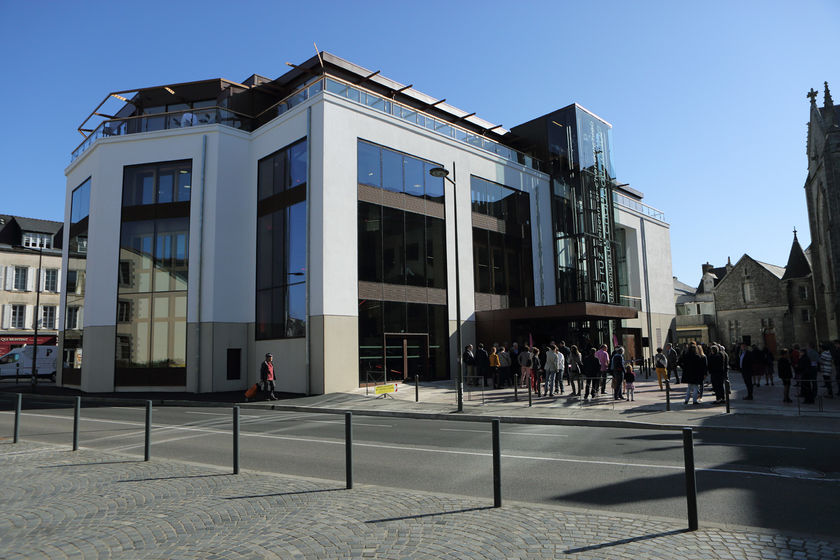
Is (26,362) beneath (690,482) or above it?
above

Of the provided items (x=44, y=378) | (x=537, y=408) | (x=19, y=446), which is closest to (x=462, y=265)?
(x=537, y=408)

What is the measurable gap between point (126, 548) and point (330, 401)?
15.8 metres

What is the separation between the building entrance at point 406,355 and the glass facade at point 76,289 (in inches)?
626

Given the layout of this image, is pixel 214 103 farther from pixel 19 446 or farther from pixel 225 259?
pixel 19 446

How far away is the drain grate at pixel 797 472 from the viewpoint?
7.33m

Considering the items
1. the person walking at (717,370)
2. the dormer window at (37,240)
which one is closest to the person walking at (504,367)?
the person walking at (717,370)

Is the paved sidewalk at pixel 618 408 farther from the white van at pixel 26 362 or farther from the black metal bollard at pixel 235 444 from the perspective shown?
the white van at pixel 26 362

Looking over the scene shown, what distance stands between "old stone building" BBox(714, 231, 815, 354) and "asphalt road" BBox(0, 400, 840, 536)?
6048 centimetres

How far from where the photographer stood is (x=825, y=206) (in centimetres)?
4659

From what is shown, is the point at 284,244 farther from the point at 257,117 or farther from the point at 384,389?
the point at 384,389

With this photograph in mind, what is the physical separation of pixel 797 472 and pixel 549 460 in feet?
11.1

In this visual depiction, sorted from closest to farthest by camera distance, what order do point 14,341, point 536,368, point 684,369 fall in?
point 684,369 < point 536,368 < point 14,341

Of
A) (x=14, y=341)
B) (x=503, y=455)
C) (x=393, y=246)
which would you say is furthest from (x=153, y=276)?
(x=14, y=341)

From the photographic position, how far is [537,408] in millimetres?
16188
